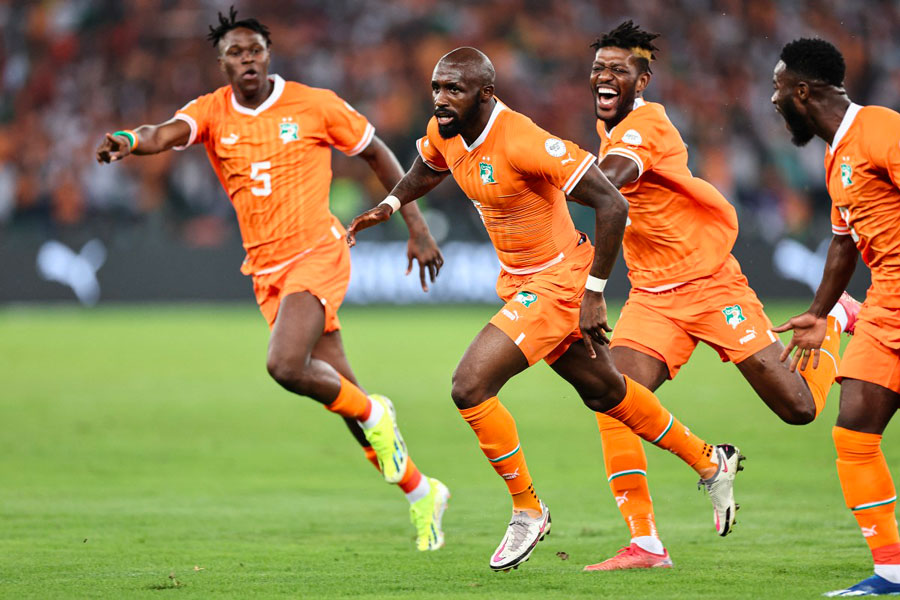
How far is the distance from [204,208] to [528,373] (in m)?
8.10

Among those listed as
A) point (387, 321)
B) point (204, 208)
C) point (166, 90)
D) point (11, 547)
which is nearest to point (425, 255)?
point (11, 547)

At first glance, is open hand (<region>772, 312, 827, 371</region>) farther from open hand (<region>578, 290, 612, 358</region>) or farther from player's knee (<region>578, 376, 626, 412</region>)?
player's knee (<region>578, 376, 626, 412</region>)

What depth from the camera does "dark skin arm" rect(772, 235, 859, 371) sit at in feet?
16.7

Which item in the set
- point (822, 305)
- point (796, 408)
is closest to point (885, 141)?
Result: point (822, 305)

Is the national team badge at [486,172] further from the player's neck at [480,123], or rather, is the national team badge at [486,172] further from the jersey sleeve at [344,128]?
the jersey sleeve at [344,128]

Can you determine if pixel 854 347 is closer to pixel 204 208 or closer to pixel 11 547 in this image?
pixel 11 547

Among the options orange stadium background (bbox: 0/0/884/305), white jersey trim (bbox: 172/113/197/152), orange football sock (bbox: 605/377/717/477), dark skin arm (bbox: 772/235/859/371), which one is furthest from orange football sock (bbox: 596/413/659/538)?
orange stadium background (bbox: 0/0/884/305)

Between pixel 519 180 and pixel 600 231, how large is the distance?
0.52 meters

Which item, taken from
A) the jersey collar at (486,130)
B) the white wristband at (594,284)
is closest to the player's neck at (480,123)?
the jersey collar at (486,130)

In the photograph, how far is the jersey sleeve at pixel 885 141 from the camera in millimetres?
4898

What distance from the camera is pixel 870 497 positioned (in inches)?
203

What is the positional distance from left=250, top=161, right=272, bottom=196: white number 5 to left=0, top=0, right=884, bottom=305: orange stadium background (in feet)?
41.0

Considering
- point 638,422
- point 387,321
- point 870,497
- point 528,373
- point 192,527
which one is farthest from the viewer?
point 387,321

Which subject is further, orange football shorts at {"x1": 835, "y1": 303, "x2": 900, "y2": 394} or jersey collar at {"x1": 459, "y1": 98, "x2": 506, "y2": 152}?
jersey collar at {"x1": 459, "y1": 98, "x2": 506, "y2": 152}
